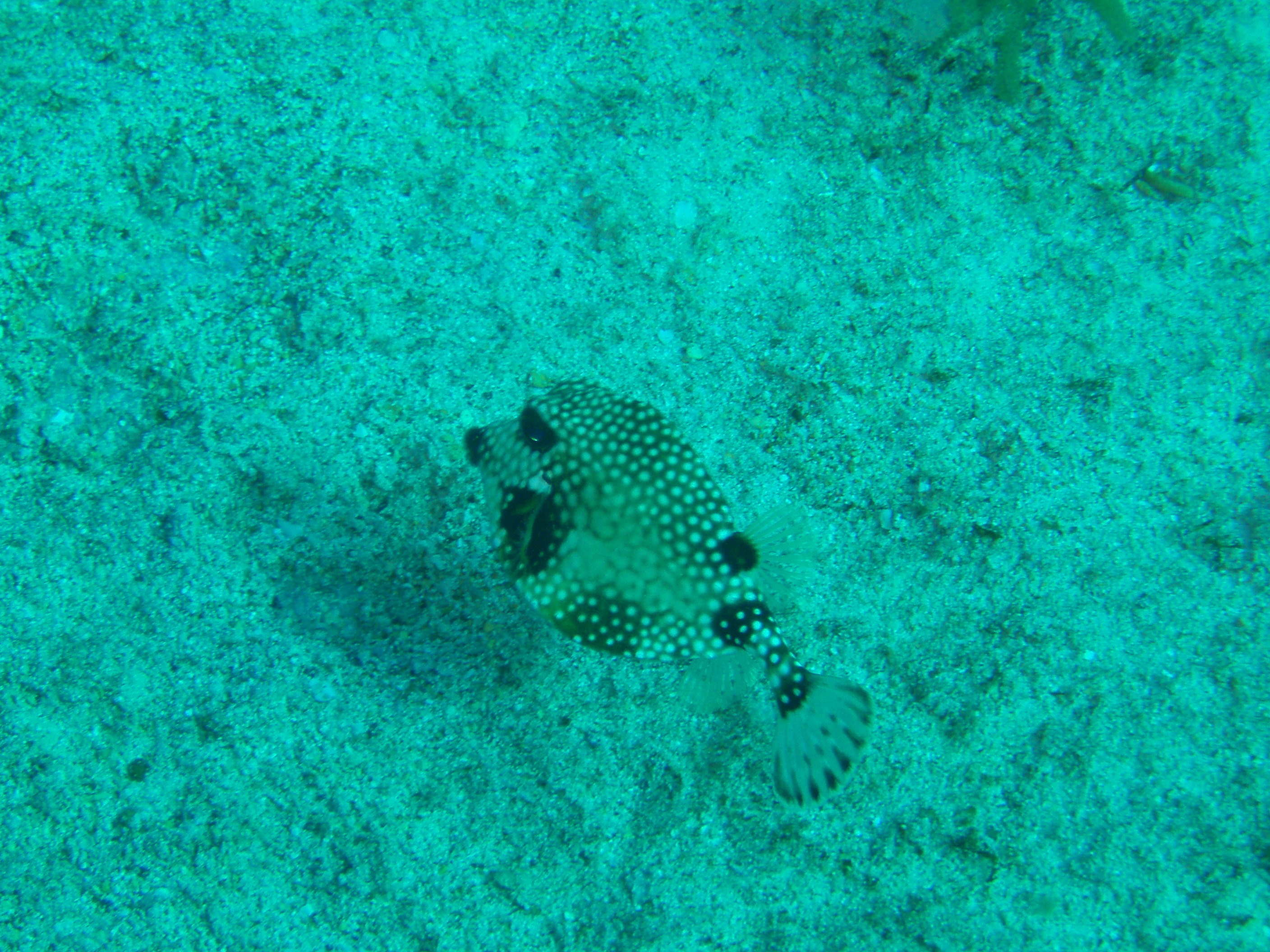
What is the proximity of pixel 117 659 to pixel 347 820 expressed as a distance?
110 cm

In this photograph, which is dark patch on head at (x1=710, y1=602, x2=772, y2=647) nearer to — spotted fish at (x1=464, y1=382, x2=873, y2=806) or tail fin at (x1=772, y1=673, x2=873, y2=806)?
spotted fish at (x1=464, y1=382, x2=873, y2=806)

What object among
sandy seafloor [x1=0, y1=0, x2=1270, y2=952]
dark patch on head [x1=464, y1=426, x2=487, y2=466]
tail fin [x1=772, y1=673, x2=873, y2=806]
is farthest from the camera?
sandy seafloor [x1=0, y1=0, x2=1270, y2=952]

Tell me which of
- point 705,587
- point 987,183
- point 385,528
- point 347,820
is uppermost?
point 987,183

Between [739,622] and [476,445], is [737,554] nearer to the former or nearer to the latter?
[739,622]

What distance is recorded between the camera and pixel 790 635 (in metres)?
2.94

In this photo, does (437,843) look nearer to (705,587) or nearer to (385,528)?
(385,528)

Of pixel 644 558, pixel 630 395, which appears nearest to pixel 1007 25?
pixel 630 395

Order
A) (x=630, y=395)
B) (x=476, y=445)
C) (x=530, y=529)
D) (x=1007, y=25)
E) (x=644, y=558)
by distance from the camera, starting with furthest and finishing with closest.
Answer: (x=1007, y=25), (x=630, y=395), (x=476, y=445), (x=530, y=529), (x=644, y=558)

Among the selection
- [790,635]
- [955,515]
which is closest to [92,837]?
[790,635]

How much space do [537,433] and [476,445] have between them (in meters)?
0.29

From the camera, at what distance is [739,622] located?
→ 2.25m

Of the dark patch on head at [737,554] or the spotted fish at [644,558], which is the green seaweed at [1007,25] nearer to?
the spotted fish at [644,558]

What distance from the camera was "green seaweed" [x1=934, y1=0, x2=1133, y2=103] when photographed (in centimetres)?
343

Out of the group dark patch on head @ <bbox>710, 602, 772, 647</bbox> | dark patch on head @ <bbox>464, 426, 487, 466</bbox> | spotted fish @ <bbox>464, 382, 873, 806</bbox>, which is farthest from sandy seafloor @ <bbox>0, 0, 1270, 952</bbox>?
dark patch on head @ <bbox>710, 602, 772, 647</bbox>
